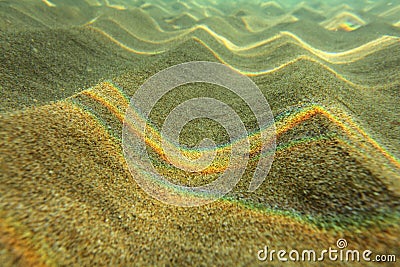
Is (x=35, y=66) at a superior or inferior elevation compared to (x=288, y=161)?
superior

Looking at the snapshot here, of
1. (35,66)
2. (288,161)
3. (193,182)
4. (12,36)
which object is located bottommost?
(193,182)

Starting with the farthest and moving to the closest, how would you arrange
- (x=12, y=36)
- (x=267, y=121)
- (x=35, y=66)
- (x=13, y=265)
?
1. (x=12, y=36)
2. (x=35, y=66)
3. (x=267, y=121)
4. (x=13, y=265)

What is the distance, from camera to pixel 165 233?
Answer: 102 centimetres

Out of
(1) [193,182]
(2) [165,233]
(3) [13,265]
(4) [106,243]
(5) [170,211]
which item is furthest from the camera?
(1) [193,182]

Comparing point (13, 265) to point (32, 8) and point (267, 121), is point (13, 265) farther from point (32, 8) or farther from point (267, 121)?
point (32, 8)

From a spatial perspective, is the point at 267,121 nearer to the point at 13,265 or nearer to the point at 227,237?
the point at 227,237

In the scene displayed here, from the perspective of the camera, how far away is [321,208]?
0.98 m

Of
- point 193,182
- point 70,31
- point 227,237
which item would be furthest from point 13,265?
point 70,31

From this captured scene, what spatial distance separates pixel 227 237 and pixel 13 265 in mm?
694

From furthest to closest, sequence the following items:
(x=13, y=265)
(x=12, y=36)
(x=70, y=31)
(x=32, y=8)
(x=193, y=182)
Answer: (x=32, y=8) → (x=70, y=31) → (x=12, y=36) → (x=193, y=182) → (x=13, y=265)

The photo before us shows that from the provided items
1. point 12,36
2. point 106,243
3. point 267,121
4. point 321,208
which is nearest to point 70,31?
point 12,36

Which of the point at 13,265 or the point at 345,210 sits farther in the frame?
the point at 345,210

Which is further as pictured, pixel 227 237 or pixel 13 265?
pixel 227 237

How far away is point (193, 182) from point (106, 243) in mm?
562
